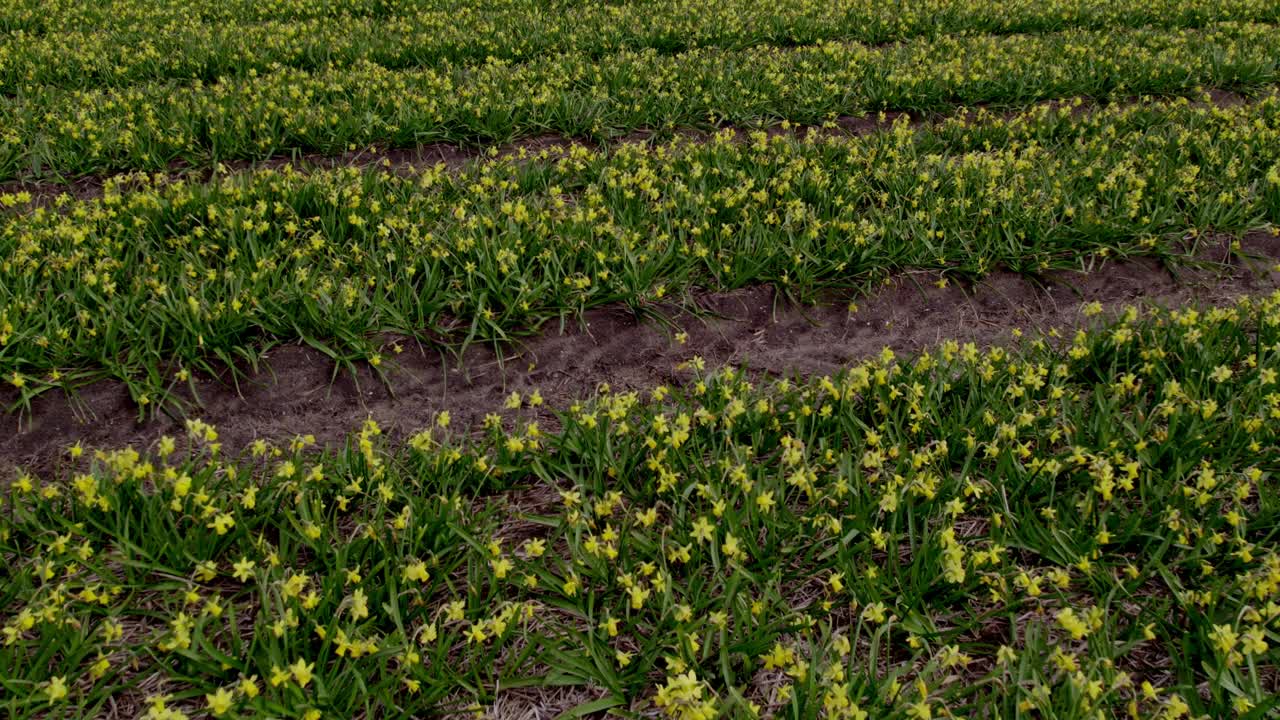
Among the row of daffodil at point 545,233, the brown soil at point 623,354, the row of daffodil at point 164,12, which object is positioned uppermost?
the row of daffodil at point 164,12

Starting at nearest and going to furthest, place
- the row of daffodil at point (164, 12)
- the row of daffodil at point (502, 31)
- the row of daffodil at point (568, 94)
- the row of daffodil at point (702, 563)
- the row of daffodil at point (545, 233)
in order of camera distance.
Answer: the row of daffodil at point (702, 563)
the row of daffodil at point (545, 233)
the row of daffodil at point (568, 94)
the row of daffodil at point (502, 31)
the row of daffodil at point (164, 12)

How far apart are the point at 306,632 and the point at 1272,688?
2764 millimetres

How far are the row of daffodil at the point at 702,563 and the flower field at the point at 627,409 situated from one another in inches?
0.7

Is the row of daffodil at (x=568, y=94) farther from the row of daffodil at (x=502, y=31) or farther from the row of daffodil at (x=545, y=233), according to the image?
the row of daffodil at (x=545, y=233)

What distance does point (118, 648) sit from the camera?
228 centimetres

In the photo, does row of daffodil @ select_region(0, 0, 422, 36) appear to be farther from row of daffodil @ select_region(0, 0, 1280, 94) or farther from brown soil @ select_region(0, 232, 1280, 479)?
brown soil @ select_region(0, 232, 1280, 479)

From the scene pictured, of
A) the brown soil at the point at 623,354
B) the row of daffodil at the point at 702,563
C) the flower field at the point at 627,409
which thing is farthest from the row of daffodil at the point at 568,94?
the row of daffodil at the point at 702,563

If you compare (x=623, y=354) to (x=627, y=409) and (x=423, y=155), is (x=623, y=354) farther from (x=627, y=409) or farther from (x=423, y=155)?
(x=423, y=155)

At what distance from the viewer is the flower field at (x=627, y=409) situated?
7.67ft

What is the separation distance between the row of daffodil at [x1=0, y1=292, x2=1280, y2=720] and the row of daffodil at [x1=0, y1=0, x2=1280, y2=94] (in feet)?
16.7

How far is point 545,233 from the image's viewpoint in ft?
14.1

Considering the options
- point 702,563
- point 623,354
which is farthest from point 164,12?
point 702,563

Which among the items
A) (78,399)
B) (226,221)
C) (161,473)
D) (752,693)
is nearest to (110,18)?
(226,221)

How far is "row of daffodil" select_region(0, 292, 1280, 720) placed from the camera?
7.38 feet
